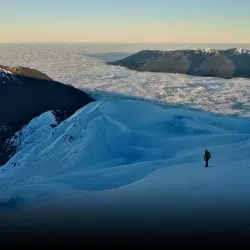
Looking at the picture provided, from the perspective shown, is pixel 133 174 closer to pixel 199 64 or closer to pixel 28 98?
pixel 28 98

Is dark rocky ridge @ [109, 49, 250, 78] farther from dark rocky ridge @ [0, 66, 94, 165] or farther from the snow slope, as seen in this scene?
the snow slope

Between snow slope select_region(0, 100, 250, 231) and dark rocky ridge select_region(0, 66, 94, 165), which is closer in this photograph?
snow slope select_region(0, 100, 250, 231)

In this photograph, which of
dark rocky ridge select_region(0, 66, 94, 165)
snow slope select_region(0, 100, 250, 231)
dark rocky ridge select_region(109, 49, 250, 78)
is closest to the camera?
snow slope select_region(0, 100, 250, 231)

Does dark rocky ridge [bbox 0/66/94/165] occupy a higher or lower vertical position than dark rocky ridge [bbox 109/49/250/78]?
lower

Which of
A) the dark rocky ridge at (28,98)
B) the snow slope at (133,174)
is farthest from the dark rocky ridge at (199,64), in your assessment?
the snow slope at (133,174)

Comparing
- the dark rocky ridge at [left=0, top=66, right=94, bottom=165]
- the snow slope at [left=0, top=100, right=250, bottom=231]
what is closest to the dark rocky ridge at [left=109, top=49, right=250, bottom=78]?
the dark rocky ridge at [left=0, top=66, right=94, bottom=165]

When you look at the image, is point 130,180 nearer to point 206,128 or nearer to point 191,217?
point 191,217

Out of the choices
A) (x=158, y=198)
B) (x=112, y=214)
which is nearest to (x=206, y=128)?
(x=158, y=198)
